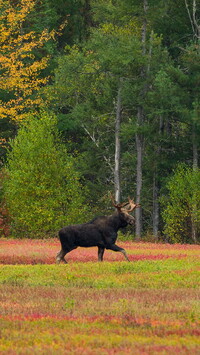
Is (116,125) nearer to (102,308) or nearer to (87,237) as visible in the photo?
(87,237)

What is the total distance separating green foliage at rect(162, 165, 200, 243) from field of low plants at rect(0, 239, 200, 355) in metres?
15.8

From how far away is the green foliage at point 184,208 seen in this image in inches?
1625

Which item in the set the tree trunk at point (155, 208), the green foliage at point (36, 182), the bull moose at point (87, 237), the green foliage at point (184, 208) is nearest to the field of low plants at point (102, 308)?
the bull moose at point (87, 237)

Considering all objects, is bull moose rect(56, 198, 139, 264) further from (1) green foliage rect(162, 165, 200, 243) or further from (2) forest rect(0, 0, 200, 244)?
(2) forest rect(0, 0, 200, 244)

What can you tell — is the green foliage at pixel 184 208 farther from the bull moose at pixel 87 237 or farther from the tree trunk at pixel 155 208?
the bull moose at pixel 87 237

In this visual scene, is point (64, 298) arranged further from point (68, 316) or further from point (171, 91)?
point (171, 91)

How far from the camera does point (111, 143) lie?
52.7 m

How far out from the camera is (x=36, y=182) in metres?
43.2

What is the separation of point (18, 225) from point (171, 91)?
1128 cm

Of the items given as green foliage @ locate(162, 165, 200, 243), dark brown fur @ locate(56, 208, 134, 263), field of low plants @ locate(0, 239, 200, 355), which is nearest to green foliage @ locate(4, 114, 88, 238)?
green foliage @ locate(162, 165, 200, 243)

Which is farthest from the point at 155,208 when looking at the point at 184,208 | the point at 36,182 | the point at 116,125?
the point at 36,182

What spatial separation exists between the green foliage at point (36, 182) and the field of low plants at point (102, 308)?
18152 millimetres

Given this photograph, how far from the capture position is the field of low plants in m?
11.1

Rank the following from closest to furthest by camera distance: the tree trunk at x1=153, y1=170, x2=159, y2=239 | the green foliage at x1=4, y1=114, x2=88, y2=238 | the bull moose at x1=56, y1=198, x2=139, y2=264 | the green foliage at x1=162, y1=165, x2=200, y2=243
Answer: the bull moose at x1=56, y1=198, x2=139, y2=264 < the green foliage at x1=162, y1=165, x2=200, y2=243 < the green foliage at x1=4, y1=114, x2=88, y2=238 < the tree trunk at x1=153, y1=170, x2=159, y2=239
